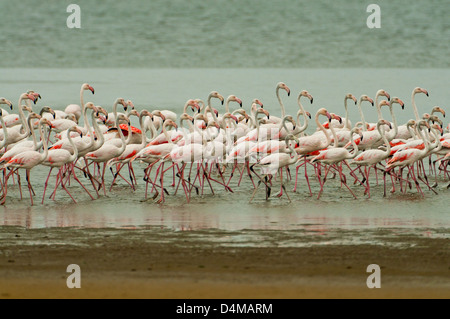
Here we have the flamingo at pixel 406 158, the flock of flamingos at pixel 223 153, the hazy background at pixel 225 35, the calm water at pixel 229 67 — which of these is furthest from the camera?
the hazy background at pixel 225 35

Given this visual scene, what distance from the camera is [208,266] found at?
27.0 ft

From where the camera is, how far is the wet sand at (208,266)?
757cm

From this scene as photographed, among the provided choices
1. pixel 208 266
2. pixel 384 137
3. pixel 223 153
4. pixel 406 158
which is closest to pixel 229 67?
pixel 384 137

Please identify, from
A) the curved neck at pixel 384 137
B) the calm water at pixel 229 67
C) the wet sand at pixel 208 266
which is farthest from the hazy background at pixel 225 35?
the wet sand at pixel 208 266

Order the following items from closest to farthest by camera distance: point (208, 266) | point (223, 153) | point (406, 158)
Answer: point (208, 266) < point (406, 158) < point (223, 153)

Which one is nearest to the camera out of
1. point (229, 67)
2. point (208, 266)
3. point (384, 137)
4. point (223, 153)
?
point (208, 266)

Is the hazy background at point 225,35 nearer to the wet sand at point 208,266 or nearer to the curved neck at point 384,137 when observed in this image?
the curved neck at point 384,137

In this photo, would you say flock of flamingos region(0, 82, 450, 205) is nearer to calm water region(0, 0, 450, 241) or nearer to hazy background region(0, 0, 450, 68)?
calm water region(0, 0, 450, 241)

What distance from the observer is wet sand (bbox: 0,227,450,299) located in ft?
24.8

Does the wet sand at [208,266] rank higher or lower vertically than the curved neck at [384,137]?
lower

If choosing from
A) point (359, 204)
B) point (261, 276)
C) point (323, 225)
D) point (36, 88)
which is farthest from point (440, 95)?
point (261, 276)

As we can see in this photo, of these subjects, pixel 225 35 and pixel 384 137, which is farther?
pixel 225 35

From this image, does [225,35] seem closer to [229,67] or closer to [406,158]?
[229,67]
